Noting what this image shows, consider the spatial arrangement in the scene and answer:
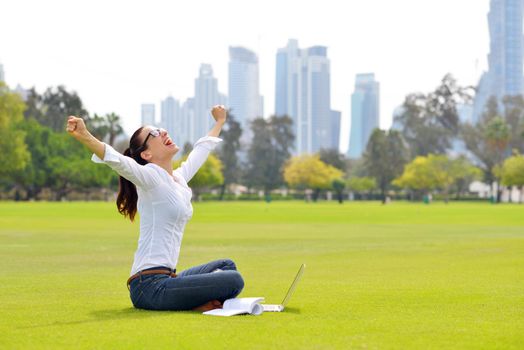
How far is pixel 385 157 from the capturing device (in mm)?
166125

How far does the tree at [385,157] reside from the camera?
166125 millimetres

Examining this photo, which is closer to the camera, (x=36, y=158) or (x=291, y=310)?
(x=291, y=310)

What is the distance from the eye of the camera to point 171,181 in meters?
9.02

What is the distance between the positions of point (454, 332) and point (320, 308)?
2124 mm

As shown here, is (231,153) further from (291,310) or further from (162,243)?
(162,243)

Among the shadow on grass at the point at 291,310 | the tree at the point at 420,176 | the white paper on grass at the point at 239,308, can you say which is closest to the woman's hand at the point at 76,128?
the white paper on grass at the point at 239,308

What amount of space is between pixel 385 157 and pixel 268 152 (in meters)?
27.9

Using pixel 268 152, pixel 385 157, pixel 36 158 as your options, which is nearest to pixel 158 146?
pixel 36 158

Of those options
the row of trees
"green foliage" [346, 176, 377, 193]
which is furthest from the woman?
"green foliage" [346, 176, 377, 193]

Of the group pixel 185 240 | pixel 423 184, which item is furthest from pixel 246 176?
pixel 185 240

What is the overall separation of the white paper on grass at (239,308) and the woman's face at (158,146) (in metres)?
1.60

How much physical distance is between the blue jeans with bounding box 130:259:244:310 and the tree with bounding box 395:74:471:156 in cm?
17030

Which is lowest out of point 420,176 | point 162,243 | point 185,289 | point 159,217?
point 185,289

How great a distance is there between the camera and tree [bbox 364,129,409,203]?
16612cm
